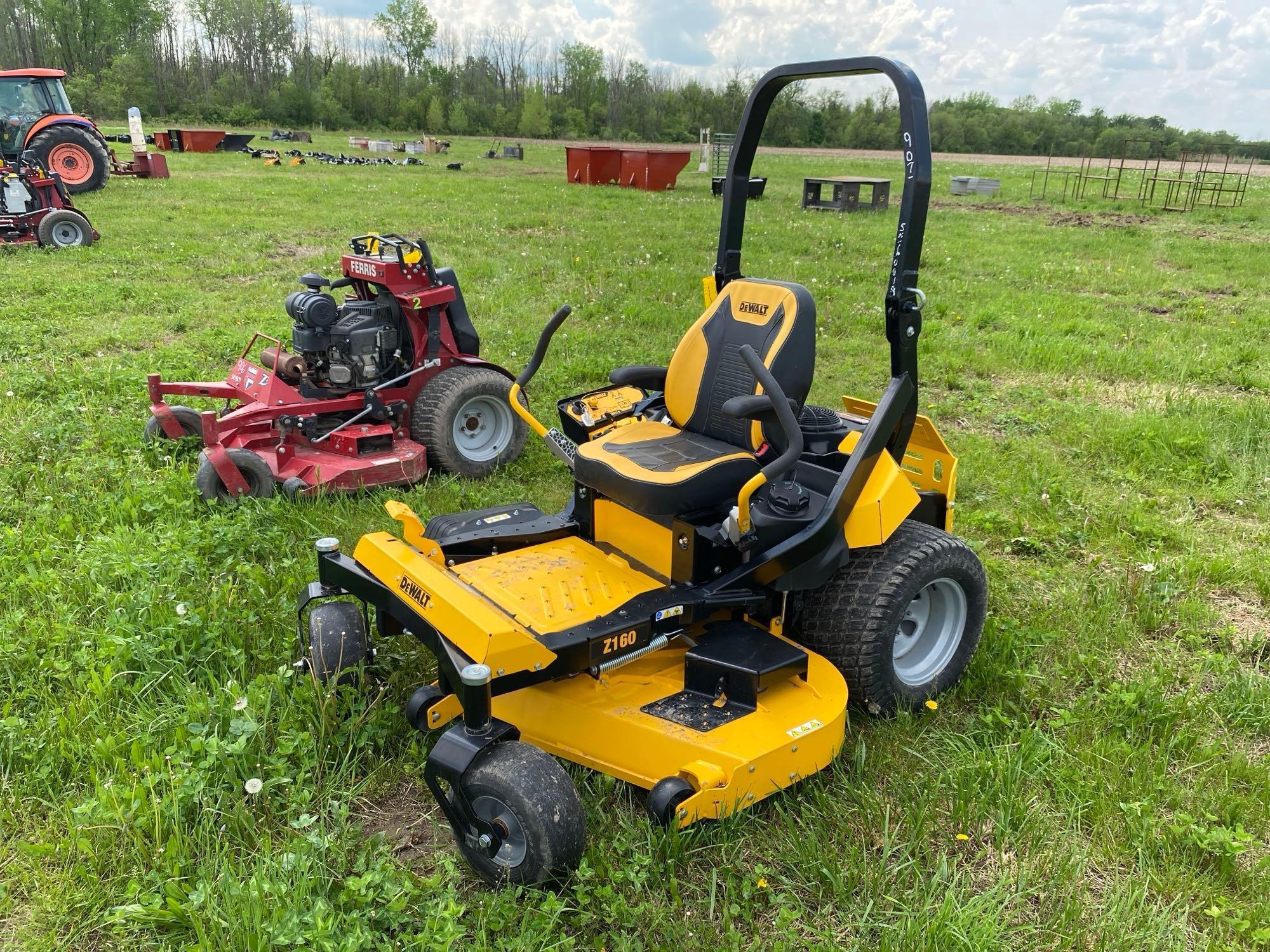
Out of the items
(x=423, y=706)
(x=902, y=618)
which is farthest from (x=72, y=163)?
(x=902, y=618)

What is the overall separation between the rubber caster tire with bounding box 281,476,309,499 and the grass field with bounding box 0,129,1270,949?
3.8 inches

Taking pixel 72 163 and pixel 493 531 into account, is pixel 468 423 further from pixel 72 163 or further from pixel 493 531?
pixel 72 163

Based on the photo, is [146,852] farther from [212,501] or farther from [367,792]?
[212,501]

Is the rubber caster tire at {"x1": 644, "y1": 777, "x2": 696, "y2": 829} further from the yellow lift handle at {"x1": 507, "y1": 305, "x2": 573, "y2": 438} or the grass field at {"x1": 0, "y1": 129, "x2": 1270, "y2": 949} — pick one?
the yellow lift handle at {"x1": 507, "y1": 305, "x2": 573, "y2": 438}

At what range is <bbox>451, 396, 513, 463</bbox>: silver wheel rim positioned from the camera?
215 inches

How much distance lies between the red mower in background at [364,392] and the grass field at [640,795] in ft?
0.66

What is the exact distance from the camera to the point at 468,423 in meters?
5.54

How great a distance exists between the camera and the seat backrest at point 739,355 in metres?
3.48

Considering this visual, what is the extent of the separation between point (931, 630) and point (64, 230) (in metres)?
12.7

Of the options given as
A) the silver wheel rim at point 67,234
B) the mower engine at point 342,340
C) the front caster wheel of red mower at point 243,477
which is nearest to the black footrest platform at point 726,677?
the front caster wheel of red mower at point 243,477

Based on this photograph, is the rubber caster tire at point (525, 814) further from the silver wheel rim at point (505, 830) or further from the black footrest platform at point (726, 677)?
the black footrest platform at point (726, 677)

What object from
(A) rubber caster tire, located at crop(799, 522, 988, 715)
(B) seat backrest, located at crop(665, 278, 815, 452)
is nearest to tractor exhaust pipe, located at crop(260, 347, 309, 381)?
(B) seat backrest, located at crop(665, 278, 815, 452)

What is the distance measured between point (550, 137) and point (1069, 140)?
26838 mm

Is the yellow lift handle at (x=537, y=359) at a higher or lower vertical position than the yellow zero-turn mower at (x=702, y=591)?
higher
